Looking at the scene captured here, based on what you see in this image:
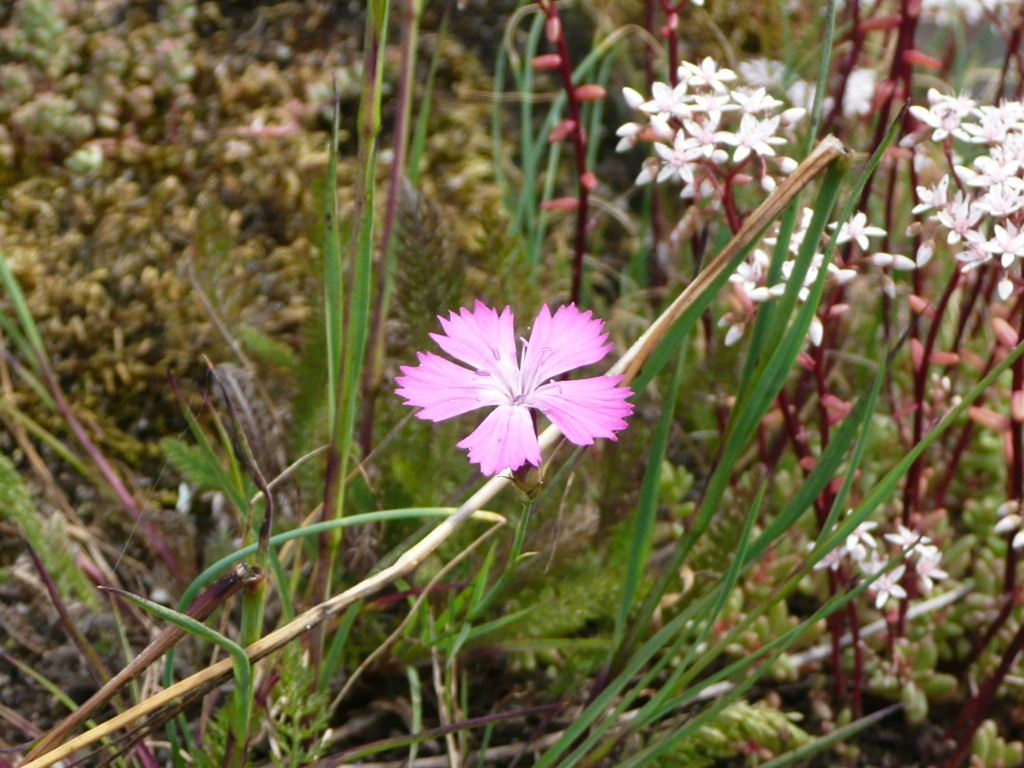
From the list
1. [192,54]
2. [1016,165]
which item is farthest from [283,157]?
[1016,165]

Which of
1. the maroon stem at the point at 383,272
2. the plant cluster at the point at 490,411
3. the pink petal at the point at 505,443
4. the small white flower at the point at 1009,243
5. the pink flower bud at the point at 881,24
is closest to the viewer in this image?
the pink petal at the point at 505,443

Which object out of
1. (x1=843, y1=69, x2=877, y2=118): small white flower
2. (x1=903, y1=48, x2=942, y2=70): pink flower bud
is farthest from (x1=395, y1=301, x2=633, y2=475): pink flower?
(x1=843, y1=69, x2=877, y2=118): small white flower

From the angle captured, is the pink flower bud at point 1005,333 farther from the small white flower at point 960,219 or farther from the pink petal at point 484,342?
the pink petal at point 484,342

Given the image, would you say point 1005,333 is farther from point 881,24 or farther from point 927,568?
point 881,24

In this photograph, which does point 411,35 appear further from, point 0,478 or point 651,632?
point 651,632

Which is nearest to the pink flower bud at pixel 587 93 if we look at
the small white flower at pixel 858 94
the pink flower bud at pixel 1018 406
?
the pink flower bud at pixel 1018 406

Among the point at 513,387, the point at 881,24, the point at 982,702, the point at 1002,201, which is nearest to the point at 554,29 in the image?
the point at 881,24
